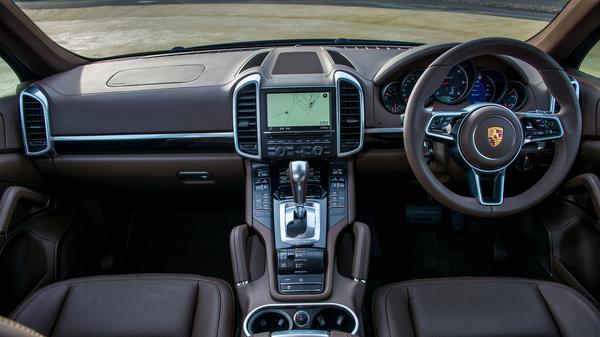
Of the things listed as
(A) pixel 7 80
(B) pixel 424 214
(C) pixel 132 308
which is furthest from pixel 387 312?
(A) pixel 7 80

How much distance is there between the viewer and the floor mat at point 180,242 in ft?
10.0

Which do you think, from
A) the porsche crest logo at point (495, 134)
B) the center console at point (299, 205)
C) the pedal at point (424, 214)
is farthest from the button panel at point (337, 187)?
the pedal at point (424, 214)

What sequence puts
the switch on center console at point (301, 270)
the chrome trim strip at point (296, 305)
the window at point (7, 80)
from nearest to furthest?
1. the chrome trim strip at point (296, 305)
2. the switch on center console at point (301, 270)
3. the window at point (7, 80)

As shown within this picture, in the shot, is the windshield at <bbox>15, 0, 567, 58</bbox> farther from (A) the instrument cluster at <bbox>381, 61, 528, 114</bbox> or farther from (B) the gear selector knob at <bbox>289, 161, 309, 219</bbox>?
(B) the gear selector knob at <bbox>289, 161, 309, 219</bbox>

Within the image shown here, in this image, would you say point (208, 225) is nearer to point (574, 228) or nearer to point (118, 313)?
point (118, 313)

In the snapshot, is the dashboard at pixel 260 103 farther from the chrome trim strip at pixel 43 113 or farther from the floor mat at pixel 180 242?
the floor mat at pixel 180 242

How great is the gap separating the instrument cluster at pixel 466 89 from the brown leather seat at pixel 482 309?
739mm

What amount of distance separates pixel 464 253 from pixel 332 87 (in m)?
1.49

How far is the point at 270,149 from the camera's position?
2.19 m

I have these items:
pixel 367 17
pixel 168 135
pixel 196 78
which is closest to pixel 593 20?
pixel 196 78

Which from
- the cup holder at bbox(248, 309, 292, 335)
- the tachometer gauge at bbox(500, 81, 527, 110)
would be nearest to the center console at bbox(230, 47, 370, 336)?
the cup holder at bbox(248, 309, 292, 335)

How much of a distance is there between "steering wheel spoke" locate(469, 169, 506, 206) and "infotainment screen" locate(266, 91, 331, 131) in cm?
62

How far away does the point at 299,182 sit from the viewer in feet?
6.78

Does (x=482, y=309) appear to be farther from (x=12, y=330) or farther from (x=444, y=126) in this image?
(x=12, y=330)
